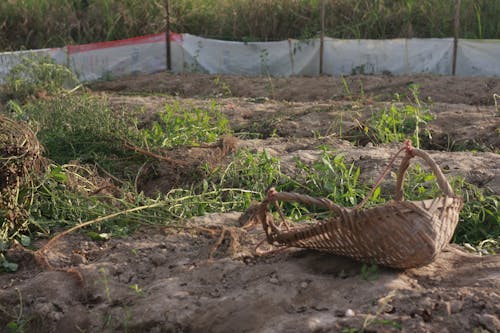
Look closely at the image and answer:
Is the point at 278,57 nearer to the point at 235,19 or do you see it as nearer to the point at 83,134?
the point at 235,19

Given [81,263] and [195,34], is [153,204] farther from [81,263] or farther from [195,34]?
[195,34]

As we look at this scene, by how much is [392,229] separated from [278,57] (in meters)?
8.59

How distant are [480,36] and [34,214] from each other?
8915 mm

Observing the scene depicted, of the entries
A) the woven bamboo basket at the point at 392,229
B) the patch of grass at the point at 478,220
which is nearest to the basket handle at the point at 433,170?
the woven bamboo basket at the point at 392,229

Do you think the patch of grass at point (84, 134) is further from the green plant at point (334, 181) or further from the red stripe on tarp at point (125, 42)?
the red stripe on tarp at point (125, 42)

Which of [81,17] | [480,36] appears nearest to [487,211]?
[480,36]

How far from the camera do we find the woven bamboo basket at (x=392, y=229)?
312cm

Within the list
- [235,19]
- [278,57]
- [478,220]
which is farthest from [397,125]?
[235,19]

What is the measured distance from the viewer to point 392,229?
3135mm

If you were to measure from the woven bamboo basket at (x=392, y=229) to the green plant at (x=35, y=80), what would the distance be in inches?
221

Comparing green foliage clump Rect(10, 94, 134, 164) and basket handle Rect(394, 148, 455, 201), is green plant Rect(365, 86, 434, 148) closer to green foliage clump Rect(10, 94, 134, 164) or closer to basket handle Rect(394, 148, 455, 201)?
green foliage clump Rect(10, 94, 134, 164)

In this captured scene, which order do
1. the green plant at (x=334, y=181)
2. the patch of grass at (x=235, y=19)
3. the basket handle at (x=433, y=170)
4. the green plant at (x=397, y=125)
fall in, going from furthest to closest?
the patch of grass at (x=235, y=19), the green plant at (x=397, y=125), the green plant at (x=334, y=181), the basket handle at (x=433, y=170)

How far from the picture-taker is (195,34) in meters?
13.0

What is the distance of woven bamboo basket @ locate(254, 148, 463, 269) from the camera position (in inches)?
123
